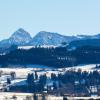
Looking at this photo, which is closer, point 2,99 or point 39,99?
point 39,99

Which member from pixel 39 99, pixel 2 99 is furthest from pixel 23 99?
pixel 39 99

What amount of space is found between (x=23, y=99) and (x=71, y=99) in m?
14.4

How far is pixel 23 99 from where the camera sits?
193 metres

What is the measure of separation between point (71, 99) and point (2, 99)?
69.3 ft

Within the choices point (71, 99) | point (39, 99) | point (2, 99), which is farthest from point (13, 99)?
point (39, 99)

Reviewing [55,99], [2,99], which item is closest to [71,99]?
[55,99]

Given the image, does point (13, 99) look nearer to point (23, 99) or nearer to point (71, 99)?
point (23, 99)

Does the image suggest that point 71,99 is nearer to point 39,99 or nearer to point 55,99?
point 55,99

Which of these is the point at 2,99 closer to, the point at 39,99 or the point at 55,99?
the point at 55,99

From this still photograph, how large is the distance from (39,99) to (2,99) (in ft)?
112

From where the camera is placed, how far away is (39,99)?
164 meters

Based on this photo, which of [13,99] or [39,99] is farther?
[13,99]

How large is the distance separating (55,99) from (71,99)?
9004 millimetres

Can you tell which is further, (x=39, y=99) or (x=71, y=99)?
(x=71, y=99)
